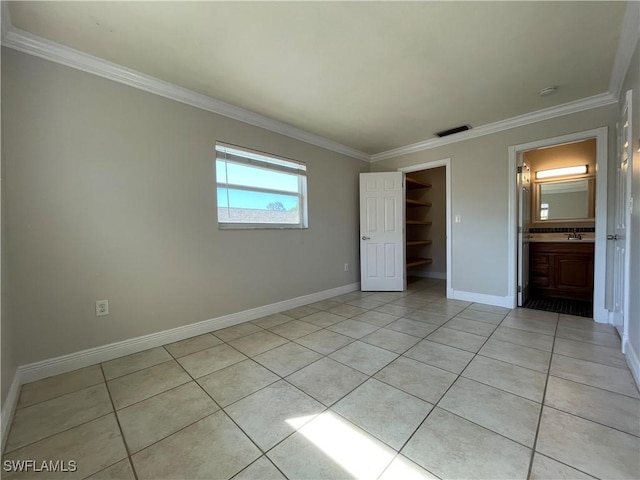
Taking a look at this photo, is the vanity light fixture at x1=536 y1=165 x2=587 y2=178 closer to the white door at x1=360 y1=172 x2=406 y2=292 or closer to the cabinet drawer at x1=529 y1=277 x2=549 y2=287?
the cabinet drawer at x1=529 y1=277 x2=549 y2=287

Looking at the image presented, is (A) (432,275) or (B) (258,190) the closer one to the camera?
(B) (258,190)

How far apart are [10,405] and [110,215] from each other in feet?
4.22

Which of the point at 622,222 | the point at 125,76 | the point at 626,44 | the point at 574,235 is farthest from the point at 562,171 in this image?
the point at 125,76

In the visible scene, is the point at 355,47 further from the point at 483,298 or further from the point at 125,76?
the point at 483,298

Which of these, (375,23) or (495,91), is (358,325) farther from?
(495,91)

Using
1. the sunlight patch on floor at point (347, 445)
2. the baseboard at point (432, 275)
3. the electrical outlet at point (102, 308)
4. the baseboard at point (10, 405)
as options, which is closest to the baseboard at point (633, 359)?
the sunlight patch on floor at point (347, 445)

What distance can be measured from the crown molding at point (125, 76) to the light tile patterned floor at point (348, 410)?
2.29 metres

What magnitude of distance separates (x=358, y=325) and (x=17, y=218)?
2.84m

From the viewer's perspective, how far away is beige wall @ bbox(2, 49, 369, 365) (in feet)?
5.73

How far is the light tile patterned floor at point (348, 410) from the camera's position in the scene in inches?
42.7

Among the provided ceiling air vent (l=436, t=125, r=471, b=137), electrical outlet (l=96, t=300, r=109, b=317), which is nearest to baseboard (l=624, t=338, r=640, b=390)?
ceiling air vent (l=436, t=125, r=471, b=137)

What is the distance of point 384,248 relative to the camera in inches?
165

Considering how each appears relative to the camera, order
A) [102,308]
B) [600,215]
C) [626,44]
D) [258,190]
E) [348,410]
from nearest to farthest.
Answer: [348,410] < [626,44] < [102,308] < [600,215] < [258,190]

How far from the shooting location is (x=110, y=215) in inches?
80.4
